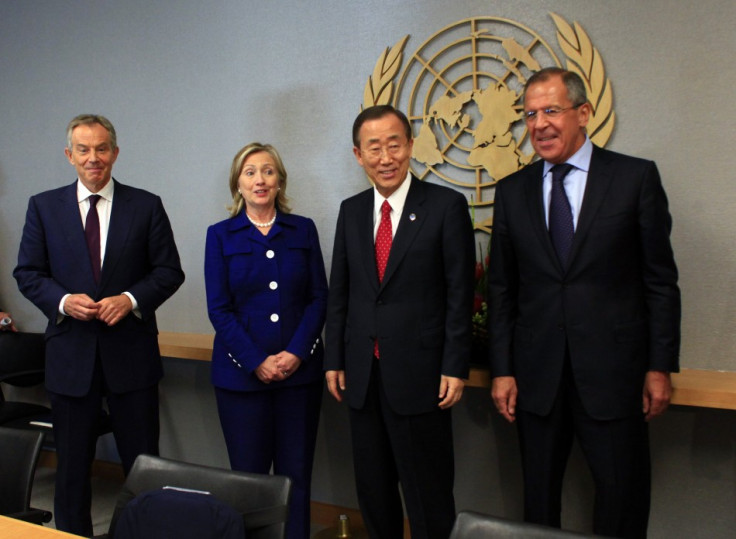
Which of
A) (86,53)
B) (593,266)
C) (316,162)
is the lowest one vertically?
(593,266)

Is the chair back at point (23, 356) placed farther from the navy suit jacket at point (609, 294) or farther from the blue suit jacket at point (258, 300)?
the navy suit jacket at point (609, 294)

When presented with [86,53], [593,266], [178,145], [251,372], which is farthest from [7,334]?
[593,266]

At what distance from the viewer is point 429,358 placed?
2.20 m

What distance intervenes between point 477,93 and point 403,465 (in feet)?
4.93

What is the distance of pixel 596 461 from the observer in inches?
80.7

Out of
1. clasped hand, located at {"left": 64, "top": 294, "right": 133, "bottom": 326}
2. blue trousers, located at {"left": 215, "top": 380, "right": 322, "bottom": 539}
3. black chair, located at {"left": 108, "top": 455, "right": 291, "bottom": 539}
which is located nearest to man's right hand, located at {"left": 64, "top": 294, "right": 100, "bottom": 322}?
clasped hand, located at {"left": 64, "top": 294, "right": 133, "bottom": 326}

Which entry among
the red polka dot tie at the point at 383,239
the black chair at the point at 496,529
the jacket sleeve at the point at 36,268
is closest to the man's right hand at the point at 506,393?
the red polka dot tie at the point at 383,239

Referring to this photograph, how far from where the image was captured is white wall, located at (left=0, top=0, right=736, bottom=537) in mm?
2404

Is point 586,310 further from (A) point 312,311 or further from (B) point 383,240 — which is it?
(A) point 312,311

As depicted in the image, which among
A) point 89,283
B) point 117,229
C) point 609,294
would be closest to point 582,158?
point 609,294

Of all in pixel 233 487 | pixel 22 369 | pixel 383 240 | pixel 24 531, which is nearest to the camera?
pixel 24 531

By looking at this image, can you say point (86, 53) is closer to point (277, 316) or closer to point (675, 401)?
point (277, 316)

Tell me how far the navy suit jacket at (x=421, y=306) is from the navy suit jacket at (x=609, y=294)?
233 mm

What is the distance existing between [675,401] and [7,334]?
11.0 feet
